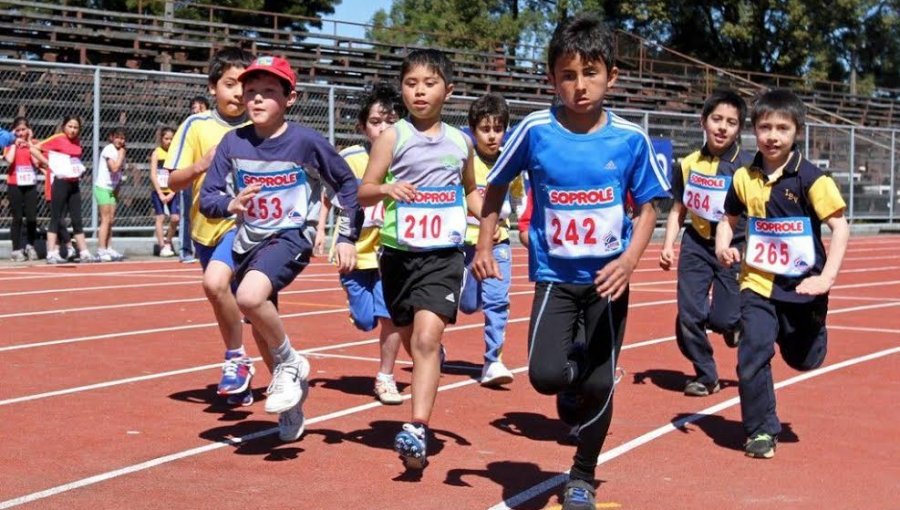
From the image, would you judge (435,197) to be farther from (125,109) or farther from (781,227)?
(125,109)

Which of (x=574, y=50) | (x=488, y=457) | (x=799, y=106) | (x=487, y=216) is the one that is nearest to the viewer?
(x=574, y=50)

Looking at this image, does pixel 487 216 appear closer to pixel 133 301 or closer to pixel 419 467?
pixel 419 467

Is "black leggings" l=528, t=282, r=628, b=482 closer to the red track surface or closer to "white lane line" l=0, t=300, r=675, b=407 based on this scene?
the red track surface

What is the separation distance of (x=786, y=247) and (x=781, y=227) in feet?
0.36

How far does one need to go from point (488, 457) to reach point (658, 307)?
26.2 feet

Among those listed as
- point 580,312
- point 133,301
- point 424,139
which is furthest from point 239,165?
point 133,301

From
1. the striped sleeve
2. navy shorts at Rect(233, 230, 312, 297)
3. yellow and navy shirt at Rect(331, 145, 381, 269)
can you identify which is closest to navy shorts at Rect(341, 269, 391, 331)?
yellow and navy shirt at Rect(331, 145, 381, 269)

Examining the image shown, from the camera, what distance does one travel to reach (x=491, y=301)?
9.38 meters

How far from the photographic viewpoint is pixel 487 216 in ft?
19.7

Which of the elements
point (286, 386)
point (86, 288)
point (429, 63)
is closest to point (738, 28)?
point (86, 288)

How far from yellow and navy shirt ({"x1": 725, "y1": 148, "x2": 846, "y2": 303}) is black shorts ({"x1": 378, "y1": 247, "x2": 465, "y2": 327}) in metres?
1.67

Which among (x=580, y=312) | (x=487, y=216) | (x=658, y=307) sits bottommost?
(x=658, y=307)

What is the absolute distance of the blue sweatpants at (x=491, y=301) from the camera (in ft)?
29.5

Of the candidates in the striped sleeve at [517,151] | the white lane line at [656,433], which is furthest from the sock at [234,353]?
the striped sleeve at [517,151]
